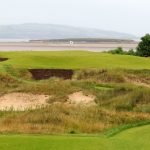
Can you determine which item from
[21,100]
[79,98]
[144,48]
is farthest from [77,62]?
[144,48]

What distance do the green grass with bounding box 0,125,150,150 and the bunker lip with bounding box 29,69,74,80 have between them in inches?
934

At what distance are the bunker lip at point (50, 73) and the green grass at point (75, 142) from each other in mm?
23728

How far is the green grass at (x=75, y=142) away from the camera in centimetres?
1130

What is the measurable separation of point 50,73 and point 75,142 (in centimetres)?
2535

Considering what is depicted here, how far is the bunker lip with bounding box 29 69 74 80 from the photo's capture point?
36431 mm

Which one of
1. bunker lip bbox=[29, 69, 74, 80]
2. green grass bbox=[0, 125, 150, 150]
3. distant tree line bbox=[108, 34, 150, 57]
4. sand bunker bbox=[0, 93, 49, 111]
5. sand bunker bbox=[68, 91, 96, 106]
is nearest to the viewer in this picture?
green grass bbox=[0, 125, 150, 150]

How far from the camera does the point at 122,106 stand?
2083 centimetres

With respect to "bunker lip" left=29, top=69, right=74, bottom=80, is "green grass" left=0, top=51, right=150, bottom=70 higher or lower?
higher

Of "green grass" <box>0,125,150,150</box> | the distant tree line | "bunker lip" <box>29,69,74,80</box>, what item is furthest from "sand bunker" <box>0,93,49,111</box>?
the distant tree line

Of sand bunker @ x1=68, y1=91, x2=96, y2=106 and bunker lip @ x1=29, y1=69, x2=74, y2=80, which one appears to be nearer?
sand bunker @ x1=68, y1=91, x2=96, y2=106

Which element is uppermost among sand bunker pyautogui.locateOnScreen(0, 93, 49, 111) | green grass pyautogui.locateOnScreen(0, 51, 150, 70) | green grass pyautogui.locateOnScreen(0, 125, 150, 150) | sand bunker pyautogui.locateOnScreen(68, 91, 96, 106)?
green grass pyautogui.locateOnScreen(0, 125, 150, 150)

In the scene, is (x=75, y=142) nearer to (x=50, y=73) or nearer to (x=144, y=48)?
(x=50, y=73)

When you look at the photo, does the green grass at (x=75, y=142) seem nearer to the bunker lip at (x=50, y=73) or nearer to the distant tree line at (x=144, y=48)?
the bunker lip at (x=50, y=73)

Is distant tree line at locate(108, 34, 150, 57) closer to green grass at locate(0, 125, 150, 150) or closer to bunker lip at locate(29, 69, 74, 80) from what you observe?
bunker lip at locate(29, 69, 74, 80)
